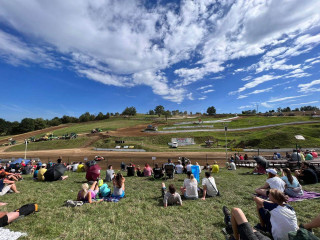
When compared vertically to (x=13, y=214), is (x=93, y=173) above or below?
above

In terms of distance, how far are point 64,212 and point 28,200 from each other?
2655 millimetres

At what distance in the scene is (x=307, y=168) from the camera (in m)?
9.31

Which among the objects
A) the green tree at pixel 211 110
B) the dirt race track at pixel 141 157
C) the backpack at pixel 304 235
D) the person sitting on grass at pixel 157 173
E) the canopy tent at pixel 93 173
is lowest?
the dirt race track at pixel 141 157

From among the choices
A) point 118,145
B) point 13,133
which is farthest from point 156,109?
point 13,133

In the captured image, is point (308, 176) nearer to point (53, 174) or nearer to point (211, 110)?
point (53, 174)

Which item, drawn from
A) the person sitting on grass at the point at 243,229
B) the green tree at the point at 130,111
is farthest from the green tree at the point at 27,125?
the person sitting on grass at the point at 243,229

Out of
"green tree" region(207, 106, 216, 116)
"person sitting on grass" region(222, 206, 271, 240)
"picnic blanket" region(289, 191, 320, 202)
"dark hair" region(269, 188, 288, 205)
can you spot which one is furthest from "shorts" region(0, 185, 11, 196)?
"green tree" region(207, 106, 216, 116)

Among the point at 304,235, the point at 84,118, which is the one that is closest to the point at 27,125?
the point at 84,118

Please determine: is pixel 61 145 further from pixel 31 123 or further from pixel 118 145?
pixel 31 123

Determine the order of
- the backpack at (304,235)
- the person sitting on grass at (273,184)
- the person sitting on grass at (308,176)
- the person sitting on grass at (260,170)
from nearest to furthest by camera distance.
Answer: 1. the backpack at (304,235)
2. the person sitting on grass at (273,184)
3. the person sitting on grass at (308,176)
4. the person sitting on grass at (260,170)

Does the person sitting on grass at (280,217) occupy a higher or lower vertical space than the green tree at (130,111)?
lower

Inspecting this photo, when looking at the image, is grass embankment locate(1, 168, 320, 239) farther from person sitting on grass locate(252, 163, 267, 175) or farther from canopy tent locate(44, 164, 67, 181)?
person sitting on grass locate(252, 163, 267, 175)

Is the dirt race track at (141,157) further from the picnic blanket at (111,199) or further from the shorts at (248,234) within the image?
the shorts at (248,234)

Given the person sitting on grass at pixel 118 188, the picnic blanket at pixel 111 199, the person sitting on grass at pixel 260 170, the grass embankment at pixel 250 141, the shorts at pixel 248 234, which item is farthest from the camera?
the grass embankment at pixel 250 141
